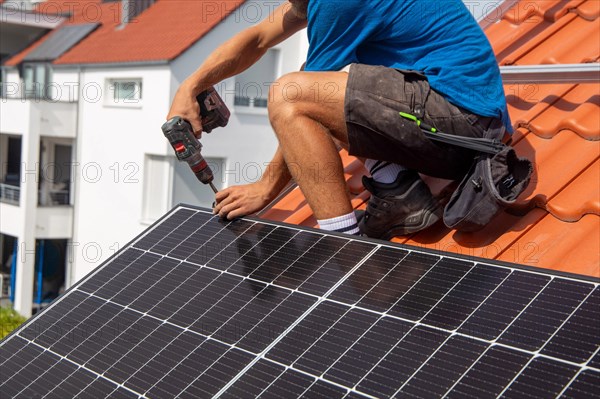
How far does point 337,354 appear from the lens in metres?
3.20

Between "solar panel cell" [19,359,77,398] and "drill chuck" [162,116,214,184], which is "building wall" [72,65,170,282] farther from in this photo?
"solar panel cell" [19,359,77,398]

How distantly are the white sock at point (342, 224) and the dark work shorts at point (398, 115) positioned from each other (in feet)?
1.23

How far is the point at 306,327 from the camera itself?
342 centimetres

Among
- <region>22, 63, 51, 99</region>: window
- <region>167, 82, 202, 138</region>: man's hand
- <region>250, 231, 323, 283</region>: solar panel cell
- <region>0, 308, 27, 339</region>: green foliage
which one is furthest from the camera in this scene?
<region>22, 63, 51, 99</region>: window

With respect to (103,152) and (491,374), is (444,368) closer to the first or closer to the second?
(491,374)

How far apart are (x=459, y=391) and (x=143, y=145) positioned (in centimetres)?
2433

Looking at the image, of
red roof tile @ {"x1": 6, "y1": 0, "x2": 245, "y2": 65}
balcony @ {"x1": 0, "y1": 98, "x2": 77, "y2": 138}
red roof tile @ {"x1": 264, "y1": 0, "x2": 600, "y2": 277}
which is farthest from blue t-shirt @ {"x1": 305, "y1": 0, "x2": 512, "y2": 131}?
balcony @ {"x1": 0, "y1": 98, "x2": 77, "y2": 138}

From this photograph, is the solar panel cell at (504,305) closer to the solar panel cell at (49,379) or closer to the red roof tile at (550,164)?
the red roof tile at (550,164)

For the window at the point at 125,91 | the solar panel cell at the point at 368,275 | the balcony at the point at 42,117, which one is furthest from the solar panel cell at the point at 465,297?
the balcony at the point at 42,117

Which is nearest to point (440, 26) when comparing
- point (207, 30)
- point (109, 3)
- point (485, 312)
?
point (485, 312)

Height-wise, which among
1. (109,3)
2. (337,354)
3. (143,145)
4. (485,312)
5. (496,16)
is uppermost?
(496,16)

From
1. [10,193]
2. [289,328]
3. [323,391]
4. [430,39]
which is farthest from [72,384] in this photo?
[10,193]

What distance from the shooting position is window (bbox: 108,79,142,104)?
87.9ft

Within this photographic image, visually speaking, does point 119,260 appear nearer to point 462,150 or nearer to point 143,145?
point 462,150
